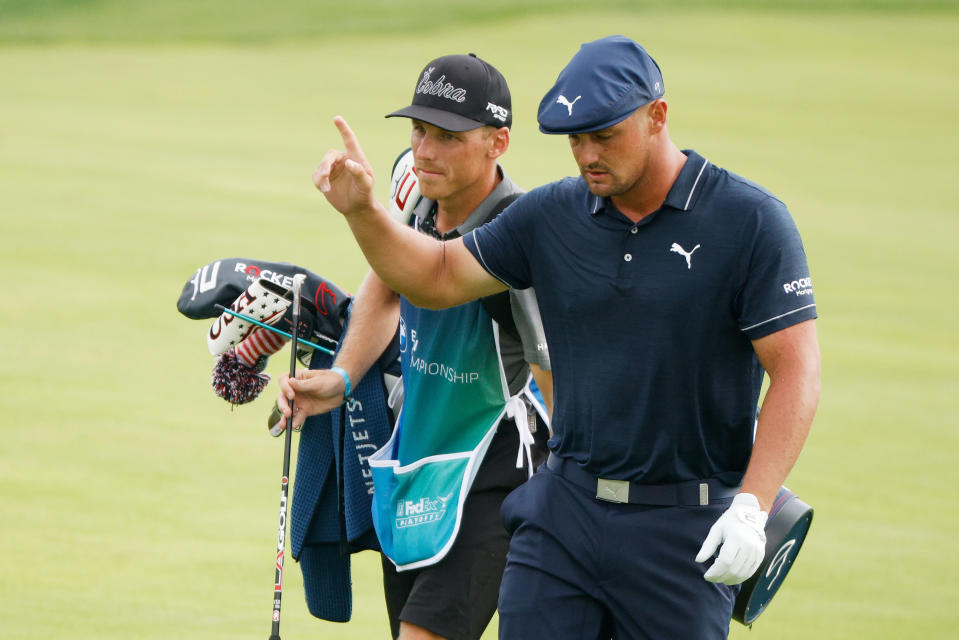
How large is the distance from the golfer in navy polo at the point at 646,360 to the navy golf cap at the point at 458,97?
2.07ft

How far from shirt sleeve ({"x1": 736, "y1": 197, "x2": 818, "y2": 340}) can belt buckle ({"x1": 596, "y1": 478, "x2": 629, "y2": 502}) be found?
49 cm

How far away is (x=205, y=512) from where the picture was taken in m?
7.46

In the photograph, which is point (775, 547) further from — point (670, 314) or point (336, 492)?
point (336, 492)

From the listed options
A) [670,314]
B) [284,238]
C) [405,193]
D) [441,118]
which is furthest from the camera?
[284,238]

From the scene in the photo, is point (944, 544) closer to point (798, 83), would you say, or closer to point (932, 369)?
point (932, 369)

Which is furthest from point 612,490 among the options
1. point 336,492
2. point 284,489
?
point 336,492

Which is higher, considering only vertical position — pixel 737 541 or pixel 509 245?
pixel 509 245

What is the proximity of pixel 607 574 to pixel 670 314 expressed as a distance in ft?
2.17

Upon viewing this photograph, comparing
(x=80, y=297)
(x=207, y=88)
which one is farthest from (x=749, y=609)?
(x=207, y=88)

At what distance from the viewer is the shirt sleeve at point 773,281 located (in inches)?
133

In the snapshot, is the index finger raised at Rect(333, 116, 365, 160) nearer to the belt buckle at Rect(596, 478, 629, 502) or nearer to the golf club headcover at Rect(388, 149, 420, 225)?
the golf club headcover at Rect(388, 149, 420, 225)

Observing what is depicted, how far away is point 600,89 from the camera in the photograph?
3.46 metres

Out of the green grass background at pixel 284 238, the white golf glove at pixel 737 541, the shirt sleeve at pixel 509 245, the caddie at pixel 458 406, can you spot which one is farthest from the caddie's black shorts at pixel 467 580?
the green grass background at pixel 284 238

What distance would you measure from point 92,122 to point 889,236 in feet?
36.6
